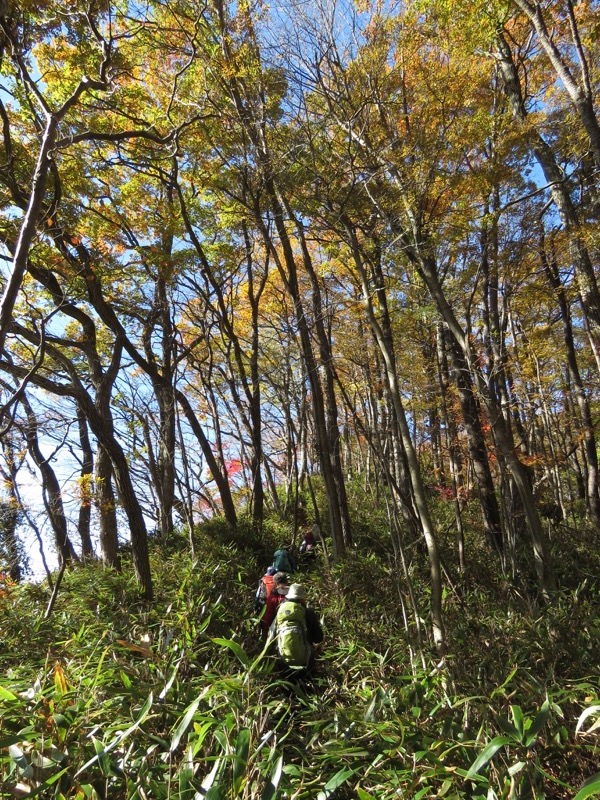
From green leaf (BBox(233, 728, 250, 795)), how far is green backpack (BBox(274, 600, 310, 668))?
6.21 ft

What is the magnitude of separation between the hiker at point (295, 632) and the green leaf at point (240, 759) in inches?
69.2

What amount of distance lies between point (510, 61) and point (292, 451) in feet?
30.9

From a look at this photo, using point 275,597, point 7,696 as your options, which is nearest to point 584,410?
point 275,597

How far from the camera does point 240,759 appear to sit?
2162 millimetres

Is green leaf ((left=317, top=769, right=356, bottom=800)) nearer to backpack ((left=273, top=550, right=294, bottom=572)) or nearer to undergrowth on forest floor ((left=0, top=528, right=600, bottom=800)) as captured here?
undergrowth on forest floor ((left=0, top=528, right=600, bottom=800))

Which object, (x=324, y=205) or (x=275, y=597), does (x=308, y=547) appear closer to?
(x=275, y=597)

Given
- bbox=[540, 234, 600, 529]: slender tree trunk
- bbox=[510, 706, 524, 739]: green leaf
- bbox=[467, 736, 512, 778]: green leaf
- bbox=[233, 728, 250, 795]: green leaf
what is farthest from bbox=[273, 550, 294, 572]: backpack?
bbox=[540, 234, 600, 529]: slender tree trunk

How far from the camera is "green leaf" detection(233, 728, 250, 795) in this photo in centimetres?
212

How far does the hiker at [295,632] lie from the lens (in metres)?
4.12

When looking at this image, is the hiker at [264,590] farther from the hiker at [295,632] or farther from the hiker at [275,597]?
the hiker at [295,632]

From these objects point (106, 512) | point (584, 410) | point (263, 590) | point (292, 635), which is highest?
point (584, 410)

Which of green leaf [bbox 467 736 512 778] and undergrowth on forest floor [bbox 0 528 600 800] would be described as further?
undergrowth on forest floor [bbox 0 528 600 800]

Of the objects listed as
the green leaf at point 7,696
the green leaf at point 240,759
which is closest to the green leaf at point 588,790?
the green leaf at point 240,759

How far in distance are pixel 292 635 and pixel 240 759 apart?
2047mm
